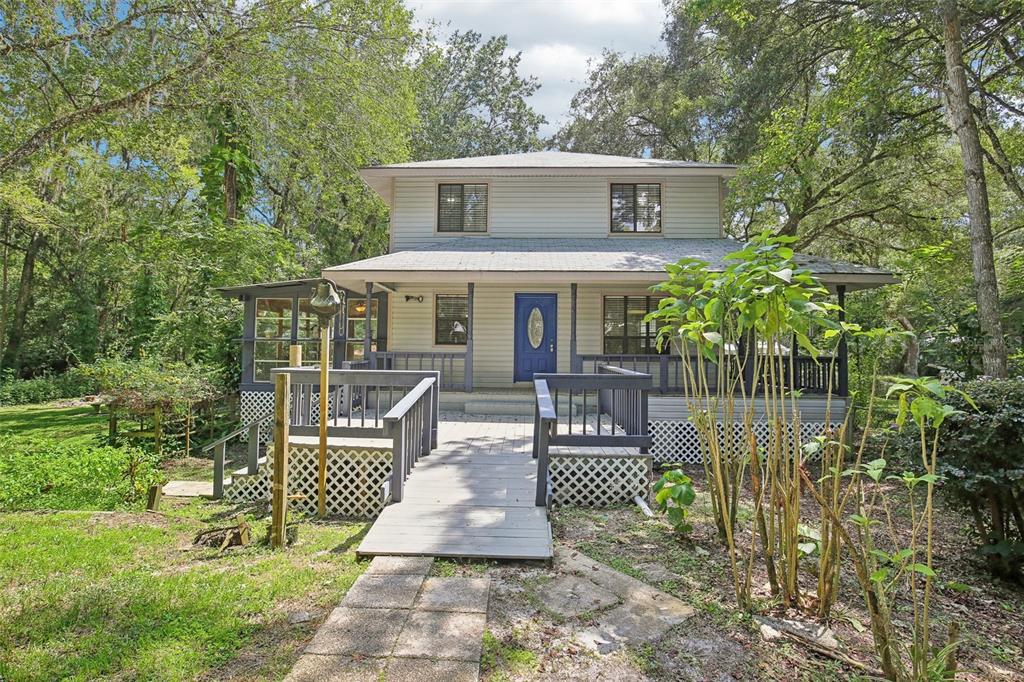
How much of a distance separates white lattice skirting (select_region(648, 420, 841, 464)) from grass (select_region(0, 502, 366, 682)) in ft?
18.9

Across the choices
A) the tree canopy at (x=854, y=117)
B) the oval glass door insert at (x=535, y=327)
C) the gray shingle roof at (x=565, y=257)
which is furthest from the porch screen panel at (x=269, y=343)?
the tree canopy at (x=854, y=117)

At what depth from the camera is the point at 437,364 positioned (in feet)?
39.4

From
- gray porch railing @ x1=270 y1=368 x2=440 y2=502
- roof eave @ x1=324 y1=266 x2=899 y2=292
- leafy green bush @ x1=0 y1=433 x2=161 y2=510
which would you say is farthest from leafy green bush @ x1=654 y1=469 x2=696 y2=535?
leafy green bush @ x1=0 y1=433 x2=161 y2=510

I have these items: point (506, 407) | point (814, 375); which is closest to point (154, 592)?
point (506, 407)

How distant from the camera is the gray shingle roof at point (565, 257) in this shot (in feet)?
31.7

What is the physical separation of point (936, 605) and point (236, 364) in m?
13.3

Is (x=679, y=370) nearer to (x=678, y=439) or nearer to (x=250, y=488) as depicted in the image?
(x=678, y=439)

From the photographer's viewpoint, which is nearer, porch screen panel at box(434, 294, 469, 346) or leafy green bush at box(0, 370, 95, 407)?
porch screen panel at box(434, 294, 469, 346)

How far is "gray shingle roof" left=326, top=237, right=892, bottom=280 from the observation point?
9664 millimetres

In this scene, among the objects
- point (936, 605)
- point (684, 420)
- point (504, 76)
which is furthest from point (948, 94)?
point (504, 76)

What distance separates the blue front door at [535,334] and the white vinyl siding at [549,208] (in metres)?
1.92

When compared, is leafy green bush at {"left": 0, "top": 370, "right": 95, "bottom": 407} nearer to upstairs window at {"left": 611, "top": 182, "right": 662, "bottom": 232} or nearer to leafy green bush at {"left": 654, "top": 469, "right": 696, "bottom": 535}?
upstairs window at {"left": 611, "top": 182, "right": 662, "bottom": 232}

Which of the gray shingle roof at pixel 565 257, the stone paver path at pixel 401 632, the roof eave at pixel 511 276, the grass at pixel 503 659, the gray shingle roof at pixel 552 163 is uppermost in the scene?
the gray shingle roof at pixel 552 163

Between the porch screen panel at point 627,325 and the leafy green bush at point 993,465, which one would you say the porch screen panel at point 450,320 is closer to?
the porch screen panel at point 627,325
